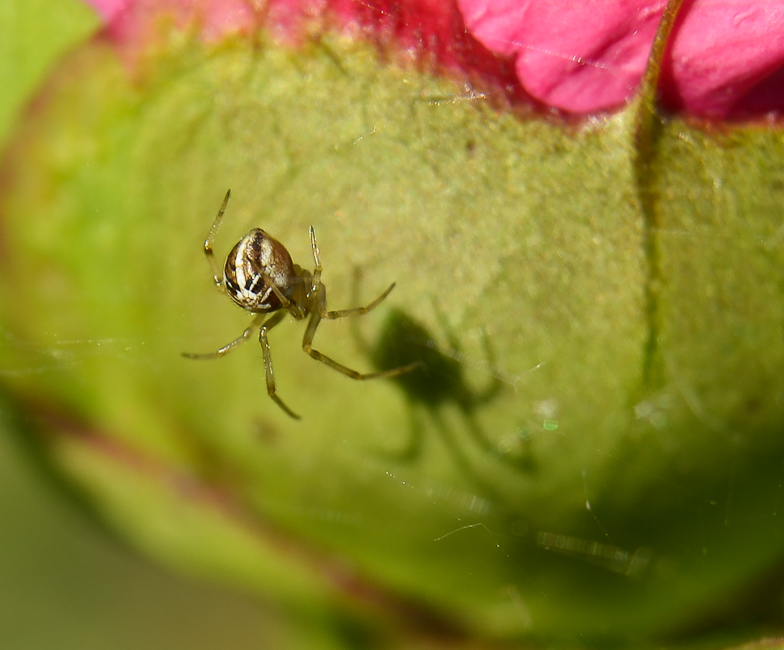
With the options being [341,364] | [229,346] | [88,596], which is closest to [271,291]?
[229,346]

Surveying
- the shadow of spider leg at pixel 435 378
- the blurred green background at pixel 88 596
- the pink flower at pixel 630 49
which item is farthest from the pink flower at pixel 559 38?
the blurred green background at pixel 88 596

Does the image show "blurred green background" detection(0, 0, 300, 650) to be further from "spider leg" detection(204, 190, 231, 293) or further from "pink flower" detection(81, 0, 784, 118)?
"pink flower" detection(81, 0, 784, 118)

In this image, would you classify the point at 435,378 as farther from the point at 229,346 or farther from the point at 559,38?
the point at 559,38

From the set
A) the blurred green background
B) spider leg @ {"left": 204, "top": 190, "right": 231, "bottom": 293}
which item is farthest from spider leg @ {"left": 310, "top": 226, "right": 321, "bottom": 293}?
the blurred green background

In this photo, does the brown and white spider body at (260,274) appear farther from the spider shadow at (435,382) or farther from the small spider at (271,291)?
the spider shadow at (435,382)

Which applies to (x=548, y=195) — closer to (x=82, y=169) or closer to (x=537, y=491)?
(x=537, y=491)
